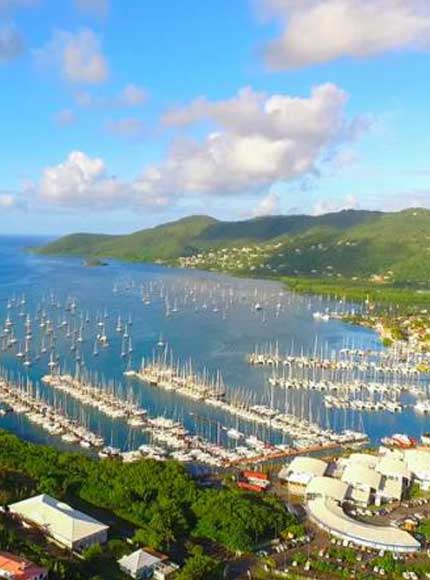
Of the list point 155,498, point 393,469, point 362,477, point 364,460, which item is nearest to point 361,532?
point 362,477

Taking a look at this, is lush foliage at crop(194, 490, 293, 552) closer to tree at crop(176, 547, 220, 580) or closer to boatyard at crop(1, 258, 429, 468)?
→ tree at crop(176, 547, 220, 580)

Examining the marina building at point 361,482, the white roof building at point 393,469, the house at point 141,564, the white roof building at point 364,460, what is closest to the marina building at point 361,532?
the marina building at point 361,482

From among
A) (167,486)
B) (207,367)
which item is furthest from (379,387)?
(167,486)

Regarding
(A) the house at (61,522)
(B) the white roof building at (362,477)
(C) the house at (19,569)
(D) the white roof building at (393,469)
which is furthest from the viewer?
(D) the white roof building at (393,469)

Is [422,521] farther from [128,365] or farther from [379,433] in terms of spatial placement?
[128,365]

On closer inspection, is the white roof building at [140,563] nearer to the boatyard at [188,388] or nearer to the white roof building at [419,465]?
the boatyard at [188,388]

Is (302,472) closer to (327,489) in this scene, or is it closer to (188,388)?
(327,489)

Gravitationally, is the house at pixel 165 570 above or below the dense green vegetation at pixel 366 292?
below
